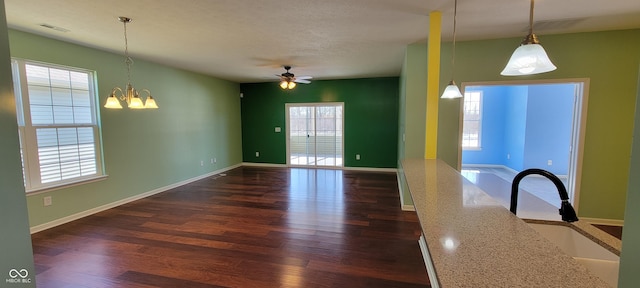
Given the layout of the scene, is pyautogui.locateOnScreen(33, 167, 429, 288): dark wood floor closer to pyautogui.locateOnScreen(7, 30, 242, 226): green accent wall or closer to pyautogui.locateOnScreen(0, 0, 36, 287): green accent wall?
Result: pyautogui.locateOnScreen(7, 30, 242, 226): green accent wall

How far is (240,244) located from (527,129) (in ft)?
22.3

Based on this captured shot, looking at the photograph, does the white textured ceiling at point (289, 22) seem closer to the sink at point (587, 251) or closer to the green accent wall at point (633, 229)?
the sink at point (587, 251)

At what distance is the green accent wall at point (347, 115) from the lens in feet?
22.9

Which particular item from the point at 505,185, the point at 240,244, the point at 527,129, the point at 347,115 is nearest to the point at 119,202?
the point at 240,244

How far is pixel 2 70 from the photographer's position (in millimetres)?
1197

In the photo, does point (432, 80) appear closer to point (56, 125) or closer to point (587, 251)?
point (587, 251)

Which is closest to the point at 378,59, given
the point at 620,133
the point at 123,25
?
the point at 620,133

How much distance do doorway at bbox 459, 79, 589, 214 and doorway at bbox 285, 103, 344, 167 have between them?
3.15m

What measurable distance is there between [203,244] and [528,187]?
19.2ft

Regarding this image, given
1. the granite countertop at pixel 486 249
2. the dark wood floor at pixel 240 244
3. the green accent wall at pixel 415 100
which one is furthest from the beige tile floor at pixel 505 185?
the granite countertop at pixel 486 249

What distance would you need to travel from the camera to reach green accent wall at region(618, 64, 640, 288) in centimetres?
51

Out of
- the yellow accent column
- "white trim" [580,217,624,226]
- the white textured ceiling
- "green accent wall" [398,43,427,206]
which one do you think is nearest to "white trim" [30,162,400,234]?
"green accent wall" [398,43,427,206]

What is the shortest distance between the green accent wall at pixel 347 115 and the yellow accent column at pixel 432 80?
3854 millimetres

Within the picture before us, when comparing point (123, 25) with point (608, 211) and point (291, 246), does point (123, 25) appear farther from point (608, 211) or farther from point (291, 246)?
point (608, 211)
